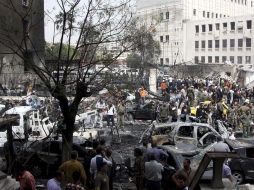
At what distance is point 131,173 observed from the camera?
14227mm

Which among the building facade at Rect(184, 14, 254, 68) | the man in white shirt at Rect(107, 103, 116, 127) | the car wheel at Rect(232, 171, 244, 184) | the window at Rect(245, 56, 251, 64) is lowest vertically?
the car wheel at Rect(232, 171, 244, 184)

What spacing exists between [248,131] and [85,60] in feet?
42.7

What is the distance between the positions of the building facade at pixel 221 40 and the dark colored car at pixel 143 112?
2319 inches

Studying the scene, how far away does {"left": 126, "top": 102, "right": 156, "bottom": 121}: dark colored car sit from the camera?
26.9 metres

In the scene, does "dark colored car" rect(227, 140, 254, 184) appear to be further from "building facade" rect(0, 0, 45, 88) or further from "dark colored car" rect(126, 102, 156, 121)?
"dark colored car" rect(126, 102, 156, 121)

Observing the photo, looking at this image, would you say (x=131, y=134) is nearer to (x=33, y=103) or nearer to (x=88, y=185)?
(x=33, y=103)

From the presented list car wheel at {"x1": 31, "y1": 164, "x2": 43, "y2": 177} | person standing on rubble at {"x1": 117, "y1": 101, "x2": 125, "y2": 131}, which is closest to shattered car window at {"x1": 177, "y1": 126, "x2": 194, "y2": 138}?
car wheel at {"x1": 31, "y1": 164, "x2": 43, "y2": 177}

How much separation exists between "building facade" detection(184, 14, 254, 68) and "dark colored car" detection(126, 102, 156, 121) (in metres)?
58.9

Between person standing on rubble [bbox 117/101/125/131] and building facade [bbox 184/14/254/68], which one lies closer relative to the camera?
person standing on rubble [bbox 117/101/125/131]

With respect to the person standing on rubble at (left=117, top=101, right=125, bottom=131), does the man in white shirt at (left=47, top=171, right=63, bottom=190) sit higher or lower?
lower

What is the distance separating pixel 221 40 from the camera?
93438 mm

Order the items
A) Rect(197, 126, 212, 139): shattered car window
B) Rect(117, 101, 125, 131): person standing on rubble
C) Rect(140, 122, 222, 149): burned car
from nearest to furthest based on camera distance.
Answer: Rect(140, 122, 222, 149): burned car, Rect(197, 126, 212, 139): shattered car window, Rect(117, 101, 125, 131): person standing on rubble

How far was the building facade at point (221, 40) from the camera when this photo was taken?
291ft

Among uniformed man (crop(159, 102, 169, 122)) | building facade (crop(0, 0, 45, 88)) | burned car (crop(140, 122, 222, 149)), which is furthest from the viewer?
uniformed man (crop(159, 102, 169, 122))
